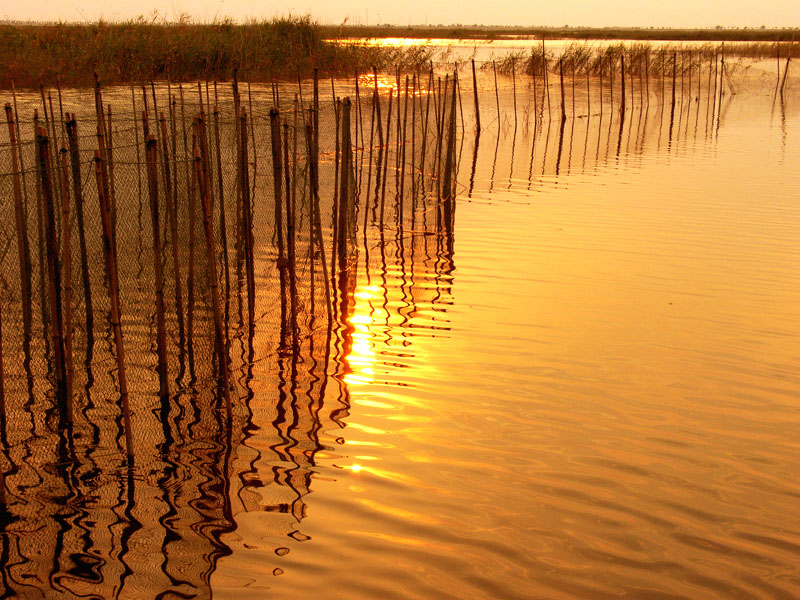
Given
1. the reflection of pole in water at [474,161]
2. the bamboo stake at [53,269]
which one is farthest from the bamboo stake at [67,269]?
the reflection of pole in water at [474,161]

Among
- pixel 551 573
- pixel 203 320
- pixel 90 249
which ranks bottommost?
pixel 551 573

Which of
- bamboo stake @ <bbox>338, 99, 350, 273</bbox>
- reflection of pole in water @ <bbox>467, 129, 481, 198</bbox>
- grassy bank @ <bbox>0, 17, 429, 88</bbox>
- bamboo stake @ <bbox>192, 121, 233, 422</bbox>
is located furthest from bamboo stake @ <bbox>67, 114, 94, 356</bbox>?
grassy bank @ <bbox>0, 17, 429, 88</bbox>

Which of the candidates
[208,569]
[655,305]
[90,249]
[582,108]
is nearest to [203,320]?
[90,249]

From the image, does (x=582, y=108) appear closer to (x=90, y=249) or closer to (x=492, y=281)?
(x=492, y=281)

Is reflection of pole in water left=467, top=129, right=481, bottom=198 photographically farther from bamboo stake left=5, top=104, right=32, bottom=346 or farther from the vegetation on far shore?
bamboo stake left=5, top=104, right=32, bottom=346

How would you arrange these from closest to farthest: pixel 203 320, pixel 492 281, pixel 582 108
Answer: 1. pixel 203 320
2. pixel 492 281
3. pixel 582 108

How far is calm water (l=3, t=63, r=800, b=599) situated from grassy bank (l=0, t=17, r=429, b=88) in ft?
19.7

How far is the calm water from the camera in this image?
252 cm

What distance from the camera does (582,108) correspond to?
16.8 m

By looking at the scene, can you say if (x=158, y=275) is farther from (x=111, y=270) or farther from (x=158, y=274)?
(x=111, y=270)

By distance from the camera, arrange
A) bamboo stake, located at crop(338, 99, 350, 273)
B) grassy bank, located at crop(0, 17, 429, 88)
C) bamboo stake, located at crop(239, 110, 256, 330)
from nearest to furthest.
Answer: bamboo stake, located at crop(239, 110, 256, 330)
bamboo stake, located at crop(338, 99, 350, 273)
grassy bank, located at crop(0, 17, 429, 88)

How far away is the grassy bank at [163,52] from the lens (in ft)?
36.9

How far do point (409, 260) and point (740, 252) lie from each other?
2327mm

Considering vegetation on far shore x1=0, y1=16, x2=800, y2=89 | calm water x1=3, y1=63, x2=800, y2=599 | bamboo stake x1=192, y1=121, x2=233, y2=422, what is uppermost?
vegetation on far shore x1=0, y1=16, x2=800, y2=89
